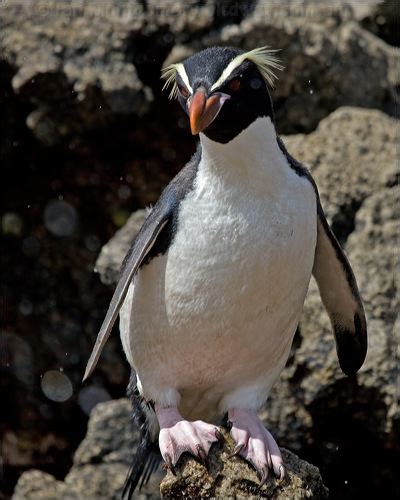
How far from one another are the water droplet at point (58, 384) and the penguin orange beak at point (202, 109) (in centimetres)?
223

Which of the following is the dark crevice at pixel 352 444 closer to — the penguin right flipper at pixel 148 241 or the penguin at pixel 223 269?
the penguin at pixel 223 269

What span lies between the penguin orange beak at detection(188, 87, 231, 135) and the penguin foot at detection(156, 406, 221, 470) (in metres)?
0.76

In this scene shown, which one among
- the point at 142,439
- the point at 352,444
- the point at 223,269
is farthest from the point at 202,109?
the point at 352,444

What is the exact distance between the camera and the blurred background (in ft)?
11.3

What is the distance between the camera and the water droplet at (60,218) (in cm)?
417

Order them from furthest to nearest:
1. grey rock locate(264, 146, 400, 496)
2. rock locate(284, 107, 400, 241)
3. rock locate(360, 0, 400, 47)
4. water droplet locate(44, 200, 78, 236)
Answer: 1. rock locate(360, 0, 400, 47)
2. water droplet locate(44, 200, 78, 236)
3. rock locate(284, 107, 400, 241)
4. grey rock locate(264, 146, 400, 496)

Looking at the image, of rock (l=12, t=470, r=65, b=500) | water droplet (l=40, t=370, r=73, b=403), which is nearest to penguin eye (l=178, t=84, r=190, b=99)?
rock (l=12, t=470, r=65, b=500)

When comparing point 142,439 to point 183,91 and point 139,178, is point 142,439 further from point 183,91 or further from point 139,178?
point 139,178

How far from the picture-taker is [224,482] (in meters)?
2.35

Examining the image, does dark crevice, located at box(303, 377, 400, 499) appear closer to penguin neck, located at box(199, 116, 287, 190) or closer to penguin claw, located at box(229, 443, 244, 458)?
penguin claw, located at box(229, 443, 244, 458)

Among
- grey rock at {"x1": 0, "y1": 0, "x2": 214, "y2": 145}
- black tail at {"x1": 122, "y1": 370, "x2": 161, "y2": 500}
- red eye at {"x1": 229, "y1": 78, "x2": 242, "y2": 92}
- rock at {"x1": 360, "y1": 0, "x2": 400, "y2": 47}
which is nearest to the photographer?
red eye at {"x1": 229, "y1": 78, "x2": 242, "y2": 92}

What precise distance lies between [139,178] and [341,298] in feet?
4.65

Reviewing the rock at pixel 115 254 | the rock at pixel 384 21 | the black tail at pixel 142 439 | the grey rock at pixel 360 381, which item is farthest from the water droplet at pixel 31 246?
the rock at pixel 384 21

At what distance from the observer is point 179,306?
8.27 ft
